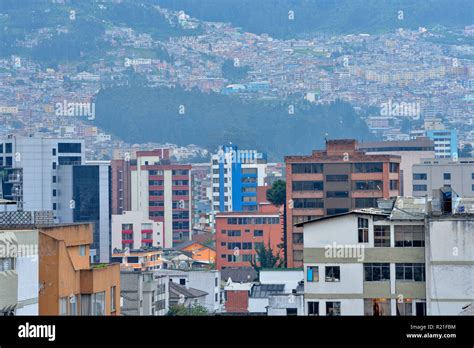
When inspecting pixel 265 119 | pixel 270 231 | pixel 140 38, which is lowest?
pixel 270 231

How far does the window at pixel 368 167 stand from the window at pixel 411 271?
13936 mm

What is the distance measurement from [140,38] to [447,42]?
19.2 m

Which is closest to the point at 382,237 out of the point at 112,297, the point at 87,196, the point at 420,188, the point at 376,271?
the point at 376,271

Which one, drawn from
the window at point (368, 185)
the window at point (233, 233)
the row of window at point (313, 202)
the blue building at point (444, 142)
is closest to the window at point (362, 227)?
the window at point (368, 185)

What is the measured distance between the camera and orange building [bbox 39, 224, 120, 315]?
5414 millimetres

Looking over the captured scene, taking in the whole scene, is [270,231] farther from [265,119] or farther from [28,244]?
[28,244]

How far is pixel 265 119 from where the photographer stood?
32.1 m

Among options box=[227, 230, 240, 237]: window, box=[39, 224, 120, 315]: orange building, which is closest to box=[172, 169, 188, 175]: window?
box=[227, 230, 240, 237]: window

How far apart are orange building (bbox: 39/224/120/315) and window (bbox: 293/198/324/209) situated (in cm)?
1505

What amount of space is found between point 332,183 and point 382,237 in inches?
582

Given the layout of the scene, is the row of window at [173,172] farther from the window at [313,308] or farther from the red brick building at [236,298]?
the window at [313,308]

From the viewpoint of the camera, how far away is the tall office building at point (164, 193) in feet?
116

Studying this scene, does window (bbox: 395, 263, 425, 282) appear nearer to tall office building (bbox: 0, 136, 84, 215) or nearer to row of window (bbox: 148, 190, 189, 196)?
tall office building (bbox: 0, 136, 84, 215)
